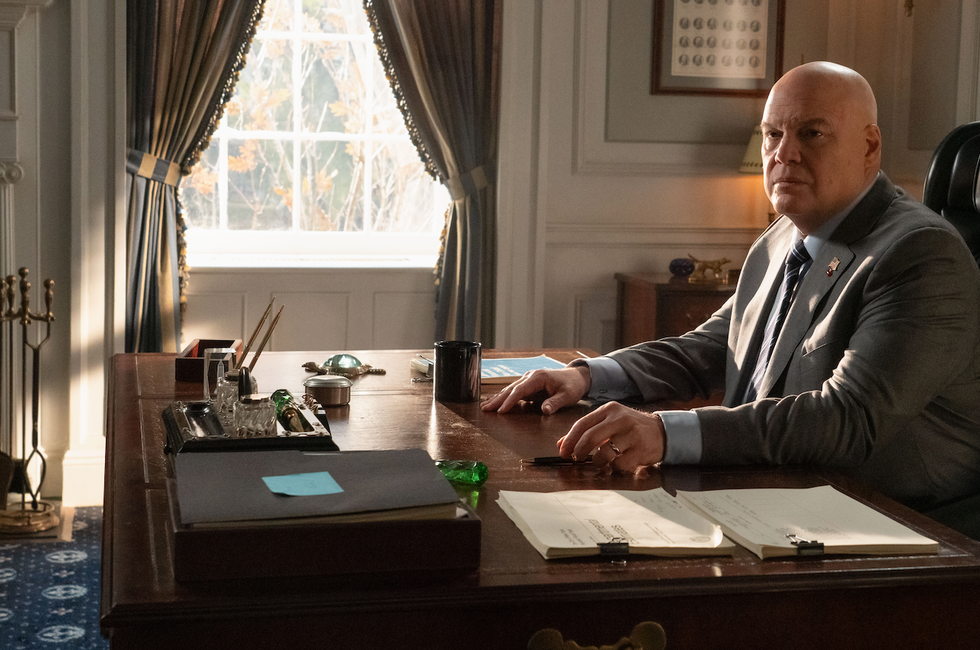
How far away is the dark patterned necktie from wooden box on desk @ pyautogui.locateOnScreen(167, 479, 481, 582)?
104cm

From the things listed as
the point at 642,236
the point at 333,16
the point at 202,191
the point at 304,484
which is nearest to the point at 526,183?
the point at 642,236

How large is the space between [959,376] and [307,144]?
3158mm

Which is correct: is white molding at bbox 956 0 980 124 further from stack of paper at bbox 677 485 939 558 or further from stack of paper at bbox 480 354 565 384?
stack of paper at bbox 677 485 939 558

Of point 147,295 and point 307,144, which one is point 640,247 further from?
point 147,295

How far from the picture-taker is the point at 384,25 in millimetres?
3992

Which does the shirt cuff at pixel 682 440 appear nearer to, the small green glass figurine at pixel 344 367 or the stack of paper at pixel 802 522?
the stack of paper at pixel 802 522

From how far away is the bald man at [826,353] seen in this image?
1.47 metres

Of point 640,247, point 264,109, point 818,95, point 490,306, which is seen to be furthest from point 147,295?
point 818,95

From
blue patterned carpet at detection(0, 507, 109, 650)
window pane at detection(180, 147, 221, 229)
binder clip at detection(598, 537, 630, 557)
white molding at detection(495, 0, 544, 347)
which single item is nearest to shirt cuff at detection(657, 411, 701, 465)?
binder clip at detection(598, 537, 630, 557)

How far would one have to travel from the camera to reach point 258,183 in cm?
425

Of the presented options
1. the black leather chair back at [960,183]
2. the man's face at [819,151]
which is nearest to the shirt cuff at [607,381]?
the man's face at [819,151]

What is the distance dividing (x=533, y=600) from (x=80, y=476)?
3313 mm

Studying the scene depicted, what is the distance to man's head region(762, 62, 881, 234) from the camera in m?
1.87

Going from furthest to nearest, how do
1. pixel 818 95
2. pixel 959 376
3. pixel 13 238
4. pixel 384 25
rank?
pixel 384 25
pixel 13 238
pixel 818 95
pixel 959 376
